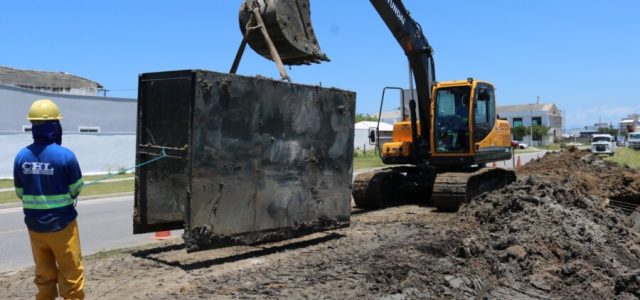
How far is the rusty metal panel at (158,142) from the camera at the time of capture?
7137 mm

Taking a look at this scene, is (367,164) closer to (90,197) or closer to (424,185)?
(90,197)

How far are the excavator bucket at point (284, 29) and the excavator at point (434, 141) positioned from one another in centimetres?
350

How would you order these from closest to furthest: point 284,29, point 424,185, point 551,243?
point 284,29 → point 551,243 → point 424,185

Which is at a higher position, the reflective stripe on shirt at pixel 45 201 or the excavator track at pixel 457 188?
the reflective stripe on shirt at pixel 45 201

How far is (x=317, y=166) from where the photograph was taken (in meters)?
7.70

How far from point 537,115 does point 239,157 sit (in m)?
119

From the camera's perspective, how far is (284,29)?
7.55 meters

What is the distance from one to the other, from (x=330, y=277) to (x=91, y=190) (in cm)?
1574

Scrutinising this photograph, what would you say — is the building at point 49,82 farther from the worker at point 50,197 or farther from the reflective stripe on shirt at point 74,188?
the reflective stripe on shirt at point 74,188

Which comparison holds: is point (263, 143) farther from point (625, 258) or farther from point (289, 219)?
point (625, 258)

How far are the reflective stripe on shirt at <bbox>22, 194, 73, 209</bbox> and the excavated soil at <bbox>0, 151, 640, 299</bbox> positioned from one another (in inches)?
51.5

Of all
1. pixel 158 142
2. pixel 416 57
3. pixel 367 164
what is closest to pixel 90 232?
pixel 158 142

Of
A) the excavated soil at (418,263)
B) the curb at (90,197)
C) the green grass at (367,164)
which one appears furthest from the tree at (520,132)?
the excavated soil at (418,263)

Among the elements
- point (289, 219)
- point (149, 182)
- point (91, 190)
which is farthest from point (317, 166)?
point (91, 190)
